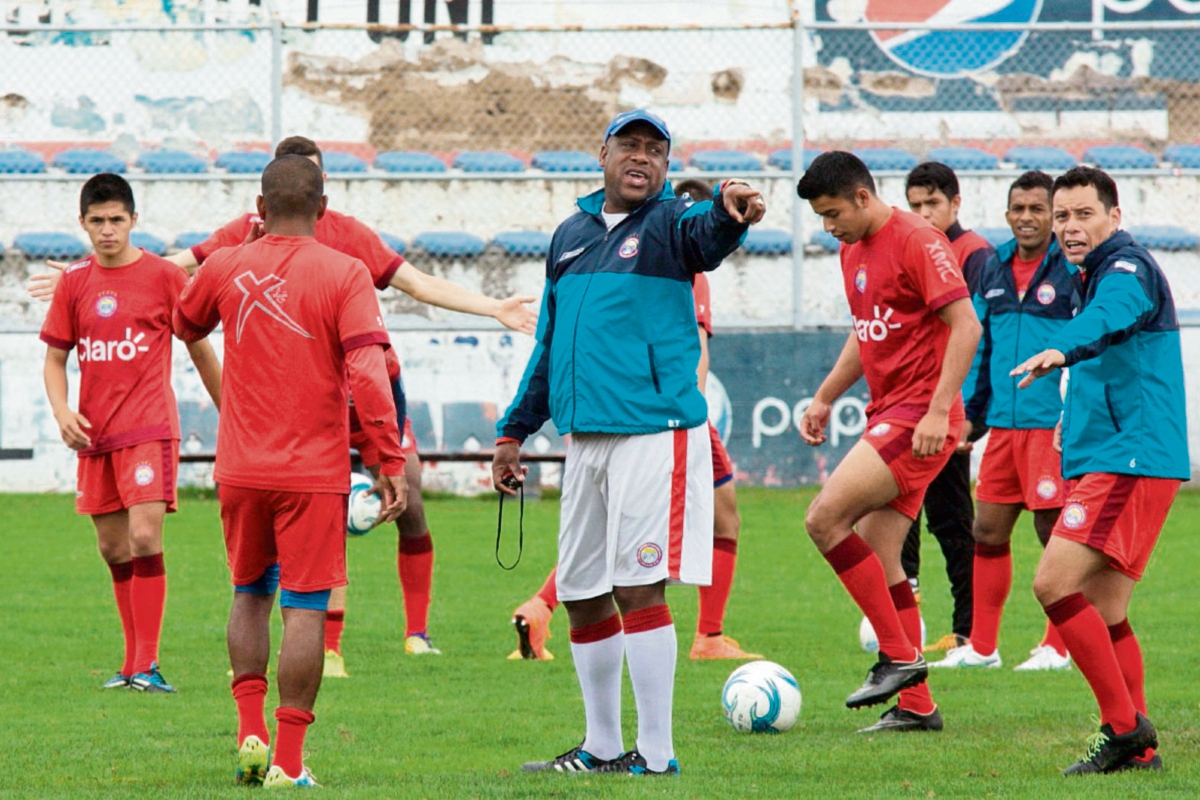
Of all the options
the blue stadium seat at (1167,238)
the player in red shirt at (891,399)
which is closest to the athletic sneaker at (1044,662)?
the player in red shirt at (891,399)

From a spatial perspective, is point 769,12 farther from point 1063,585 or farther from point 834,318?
point 1063,585

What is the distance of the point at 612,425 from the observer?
5.23 metres

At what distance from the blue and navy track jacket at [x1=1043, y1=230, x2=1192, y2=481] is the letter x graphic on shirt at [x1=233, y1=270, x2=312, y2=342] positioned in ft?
8.35

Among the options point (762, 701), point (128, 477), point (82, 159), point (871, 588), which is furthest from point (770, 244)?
point (762, 701)

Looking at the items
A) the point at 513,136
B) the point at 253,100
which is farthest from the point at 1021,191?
the point at 513,136

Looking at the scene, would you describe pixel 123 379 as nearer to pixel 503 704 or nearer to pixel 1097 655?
pixel 503 704

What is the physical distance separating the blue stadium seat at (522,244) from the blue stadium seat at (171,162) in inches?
155

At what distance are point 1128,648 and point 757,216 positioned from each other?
85.5 inches

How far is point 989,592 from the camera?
804 cm

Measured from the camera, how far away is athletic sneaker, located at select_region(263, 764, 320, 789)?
494 cm

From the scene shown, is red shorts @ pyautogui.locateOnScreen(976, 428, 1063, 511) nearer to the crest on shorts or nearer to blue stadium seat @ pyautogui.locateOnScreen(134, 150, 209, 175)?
the crest on shorts

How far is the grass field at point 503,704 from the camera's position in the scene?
5.14 meters

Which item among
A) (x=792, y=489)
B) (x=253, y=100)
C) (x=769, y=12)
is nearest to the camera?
(x=792, y=489)

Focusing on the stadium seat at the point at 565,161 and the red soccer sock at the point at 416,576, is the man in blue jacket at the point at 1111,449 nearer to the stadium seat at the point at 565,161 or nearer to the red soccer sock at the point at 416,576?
the red soccer sock at the point at 416,576
